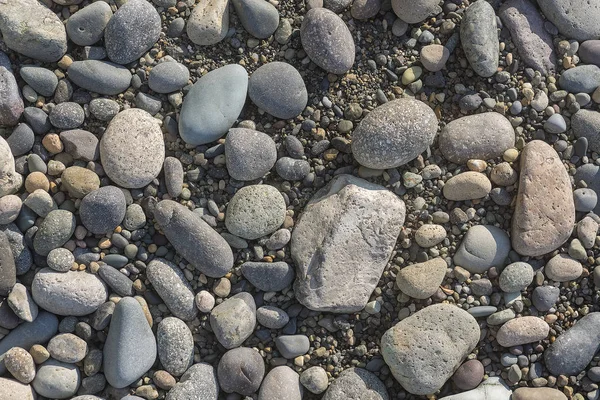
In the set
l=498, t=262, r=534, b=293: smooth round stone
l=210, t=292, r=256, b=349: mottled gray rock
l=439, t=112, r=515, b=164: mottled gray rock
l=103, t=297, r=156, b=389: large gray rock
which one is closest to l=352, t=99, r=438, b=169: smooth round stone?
l=439, t=112, r=515, b=164: mottled gray rock

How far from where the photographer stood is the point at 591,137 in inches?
109

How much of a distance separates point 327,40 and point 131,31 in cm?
83

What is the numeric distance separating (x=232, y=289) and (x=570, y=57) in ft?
6.07

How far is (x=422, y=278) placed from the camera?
2605 millimetres

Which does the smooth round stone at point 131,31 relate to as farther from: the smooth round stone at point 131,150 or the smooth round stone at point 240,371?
the smooth round stone at point 240,371

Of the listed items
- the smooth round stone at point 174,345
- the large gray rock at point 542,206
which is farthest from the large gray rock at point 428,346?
the smooth round stone at point 174,345

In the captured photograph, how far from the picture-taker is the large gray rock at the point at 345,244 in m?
2.59

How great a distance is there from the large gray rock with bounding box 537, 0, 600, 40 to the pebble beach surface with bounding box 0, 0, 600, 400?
155mm

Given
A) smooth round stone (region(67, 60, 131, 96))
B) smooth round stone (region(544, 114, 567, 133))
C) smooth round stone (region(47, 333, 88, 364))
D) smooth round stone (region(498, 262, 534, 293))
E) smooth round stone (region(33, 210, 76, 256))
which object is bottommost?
smooth round stone (region(47, 333, 88, 364))

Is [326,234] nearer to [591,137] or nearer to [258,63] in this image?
[258,63]

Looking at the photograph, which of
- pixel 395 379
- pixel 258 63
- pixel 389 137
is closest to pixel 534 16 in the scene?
pixel 389 137

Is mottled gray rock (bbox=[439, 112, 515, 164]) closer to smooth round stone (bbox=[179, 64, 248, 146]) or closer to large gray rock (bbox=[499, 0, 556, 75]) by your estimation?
large gray rock (bbox=[499, 0, 556, 75])

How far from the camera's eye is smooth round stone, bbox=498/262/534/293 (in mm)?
2648

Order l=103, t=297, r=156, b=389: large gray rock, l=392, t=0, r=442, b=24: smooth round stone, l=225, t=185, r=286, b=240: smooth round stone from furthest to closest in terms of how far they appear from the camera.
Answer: l=392, t=0, r=442, b=24: smooth round stone, l=225, t=185, r=286, b=240: smooth round stone, l=103, t=297, r=156, b=389: large gray rock
